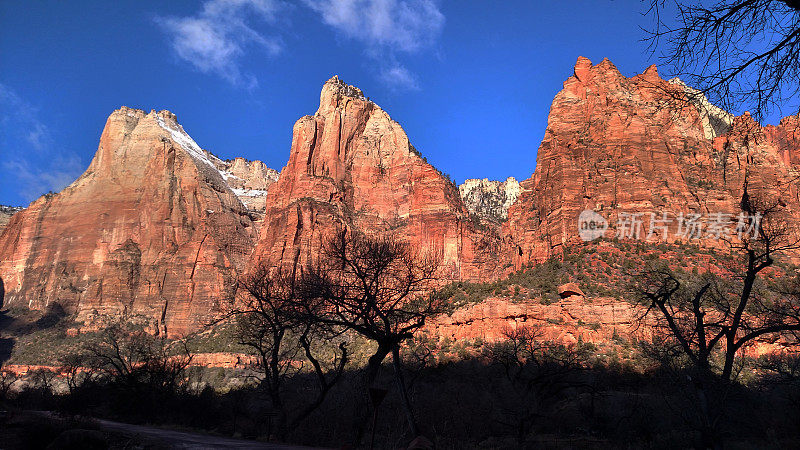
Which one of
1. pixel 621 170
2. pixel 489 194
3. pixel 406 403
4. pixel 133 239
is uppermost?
pixel 489 194

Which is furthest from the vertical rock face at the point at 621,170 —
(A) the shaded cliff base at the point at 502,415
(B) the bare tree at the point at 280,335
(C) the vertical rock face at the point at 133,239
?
(C) the vertical rock face at the point at 133,239

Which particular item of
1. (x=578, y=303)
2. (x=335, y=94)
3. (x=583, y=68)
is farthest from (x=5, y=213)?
(x=578, y=303)

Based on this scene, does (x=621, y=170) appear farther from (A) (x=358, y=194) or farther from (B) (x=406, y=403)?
(A) (x=358, y=194)

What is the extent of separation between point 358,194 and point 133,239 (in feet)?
161

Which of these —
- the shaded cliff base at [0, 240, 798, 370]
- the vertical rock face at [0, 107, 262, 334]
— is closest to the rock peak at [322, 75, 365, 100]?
the vertical rock face at [0, 107, 262, 334]

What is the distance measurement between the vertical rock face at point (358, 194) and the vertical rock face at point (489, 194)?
4688 centimetres

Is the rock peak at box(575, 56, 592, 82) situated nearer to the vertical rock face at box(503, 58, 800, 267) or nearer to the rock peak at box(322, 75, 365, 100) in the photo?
the vertical rock face at box(503, 58, 800, 267)

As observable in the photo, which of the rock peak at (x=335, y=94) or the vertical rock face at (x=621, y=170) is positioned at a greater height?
the rock peak at (x=335, y=94)

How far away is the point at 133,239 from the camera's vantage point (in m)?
95.8

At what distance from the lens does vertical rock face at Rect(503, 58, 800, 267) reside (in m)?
49.1

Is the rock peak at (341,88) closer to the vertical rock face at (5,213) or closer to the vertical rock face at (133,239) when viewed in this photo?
the vertical rock face at (133,239)

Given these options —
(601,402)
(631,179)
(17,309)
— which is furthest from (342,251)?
(17,309)

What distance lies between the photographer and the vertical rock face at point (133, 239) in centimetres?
8831

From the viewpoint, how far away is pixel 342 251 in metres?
14.8
